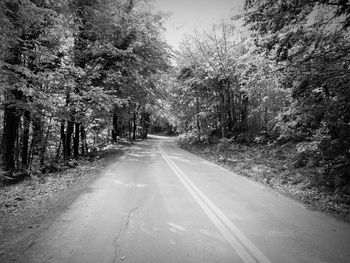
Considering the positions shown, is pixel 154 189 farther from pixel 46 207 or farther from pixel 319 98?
pixel 319 98

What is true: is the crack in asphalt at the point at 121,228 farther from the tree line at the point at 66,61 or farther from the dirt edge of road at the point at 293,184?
Answer: the tree line at the point at 66,61

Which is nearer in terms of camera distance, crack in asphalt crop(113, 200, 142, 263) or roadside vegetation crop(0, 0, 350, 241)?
crack in asphalt crop(113, 200, 142, 263)

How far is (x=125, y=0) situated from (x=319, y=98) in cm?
1338

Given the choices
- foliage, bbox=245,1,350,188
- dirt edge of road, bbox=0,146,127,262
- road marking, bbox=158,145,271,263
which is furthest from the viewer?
foliage, bbox=245,1,350,188

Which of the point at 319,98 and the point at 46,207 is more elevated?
the point at 319,98

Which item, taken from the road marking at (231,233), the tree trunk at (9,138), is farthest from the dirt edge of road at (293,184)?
the tree trunk at (9,138)

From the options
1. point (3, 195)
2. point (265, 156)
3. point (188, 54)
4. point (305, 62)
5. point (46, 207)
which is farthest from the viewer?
point (188, 54)

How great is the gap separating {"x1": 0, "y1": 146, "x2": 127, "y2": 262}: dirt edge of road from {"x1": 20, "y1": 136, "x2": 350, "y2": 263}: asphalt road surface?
26cm

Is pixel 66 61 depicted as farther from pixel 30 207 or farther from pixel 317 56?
pixel 317 56

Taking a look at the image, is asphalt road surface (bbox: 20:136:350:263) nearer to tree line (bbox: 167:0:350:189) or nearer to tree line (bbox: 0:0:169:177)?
tree line (bbox: 167:0:350:189)

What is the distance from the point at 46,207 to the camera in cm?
573

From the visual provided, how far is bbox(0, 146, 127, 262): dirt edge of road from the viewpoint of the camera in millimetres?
3828

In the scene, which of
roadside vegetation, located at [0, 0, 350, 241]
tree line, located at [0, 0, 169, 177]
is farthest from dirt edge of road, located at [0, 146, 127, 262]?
tree line, located at [0, 0, 169, 177]

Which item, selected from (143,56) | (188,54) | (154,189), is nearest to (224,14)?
(188,54)
